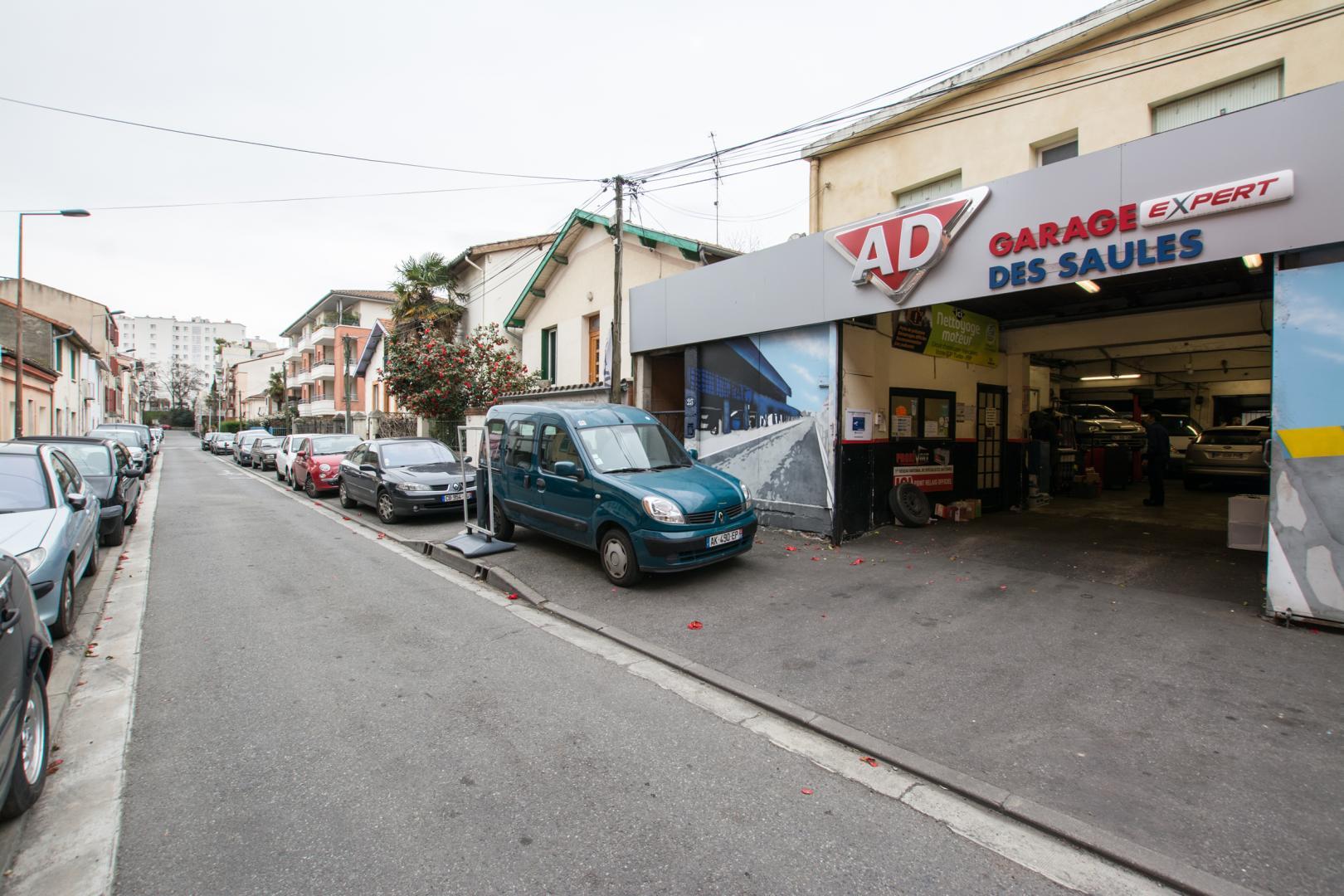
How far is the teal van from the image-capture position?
6.56 m

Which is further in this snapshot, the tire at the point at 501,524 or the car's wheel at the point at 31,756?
the tire at the point at 501,524

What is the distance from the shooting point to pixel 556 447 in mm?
7781

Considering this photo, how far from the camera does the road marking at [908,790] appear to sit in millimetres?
2648

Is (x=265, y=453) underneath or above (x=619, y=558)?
above

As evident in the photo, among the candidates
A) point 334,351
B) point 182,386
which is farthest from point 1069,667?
point 182,386

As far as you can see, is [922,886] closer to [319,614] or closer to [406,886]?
[406,886]

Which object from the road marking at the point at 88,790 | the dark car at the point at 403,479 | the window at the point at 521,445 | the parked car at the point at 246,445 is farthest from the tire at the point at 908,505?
the parked car at the point at 246,445

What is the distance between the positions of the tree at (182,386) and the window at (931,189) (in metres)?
106

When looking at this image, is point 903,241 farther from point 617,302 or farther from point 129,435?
point 129,435

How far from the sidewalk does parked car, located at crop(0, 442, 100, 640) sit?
12.9ft

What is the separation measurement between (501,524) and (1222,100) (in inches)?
456

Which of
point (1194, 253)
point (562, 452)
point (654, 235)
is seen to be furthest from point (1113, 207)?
point (654, 235)

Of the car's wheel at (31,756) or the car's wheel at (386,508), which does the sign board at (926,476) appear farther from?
the car's wheel at (31,756)

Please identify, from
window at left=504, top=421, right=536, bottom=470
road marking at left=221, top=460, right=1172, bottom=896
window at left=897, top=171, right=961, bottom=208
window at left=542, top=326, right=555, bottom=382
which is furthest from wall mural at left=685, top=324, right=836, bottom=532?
window at left=542, top=326, right=555, bottom=382
